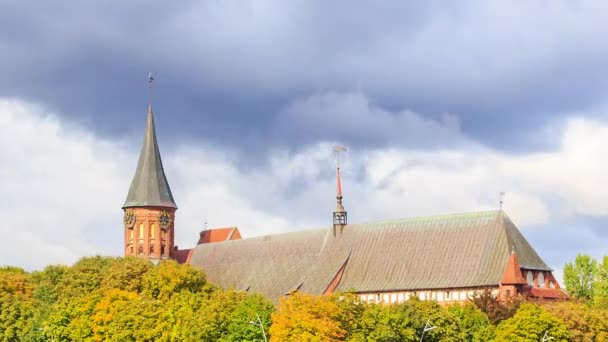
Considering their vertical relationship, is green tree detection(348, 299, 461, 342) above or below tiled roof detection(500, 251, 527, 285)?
below

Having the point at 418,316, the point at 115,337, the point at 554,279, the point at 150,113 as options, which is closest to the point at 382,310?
the point at 418,316

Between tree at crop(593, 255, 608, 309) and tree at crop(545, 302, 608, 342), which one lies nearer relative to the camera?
tree at crop(545, 302, 608, 342)

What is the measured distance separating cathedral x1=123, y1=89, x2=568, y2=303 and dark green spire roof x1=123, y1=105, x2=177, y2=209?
5.7 inches

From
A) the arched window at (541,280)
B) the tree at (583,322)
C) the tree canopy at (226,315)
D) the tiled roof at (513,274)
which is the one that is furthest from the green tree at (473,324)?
the arched window at (541,280)

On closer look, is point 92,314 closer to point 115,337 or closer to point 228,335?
point 115,337

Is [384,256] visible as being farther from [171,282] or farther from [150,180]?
[150,180]

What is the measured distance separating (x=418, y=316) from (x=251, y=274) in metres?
59.3

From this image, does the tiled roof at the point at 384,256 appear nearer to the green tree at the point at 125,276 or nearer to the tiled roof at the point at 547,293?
the tiled roof at the point at 547,293

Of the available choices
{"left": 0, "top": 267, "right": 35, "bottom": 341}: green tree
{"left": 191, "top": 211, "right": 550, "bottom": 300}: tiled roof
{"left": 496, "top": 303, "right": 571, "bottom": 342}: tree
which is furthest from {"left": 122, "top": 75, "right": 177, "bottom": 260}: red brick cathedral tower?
{"left": 496, "top": 303, "right": 571, "bottom": 342}: tree

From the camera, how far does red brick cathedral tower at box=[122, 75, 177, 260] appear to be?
189 meters

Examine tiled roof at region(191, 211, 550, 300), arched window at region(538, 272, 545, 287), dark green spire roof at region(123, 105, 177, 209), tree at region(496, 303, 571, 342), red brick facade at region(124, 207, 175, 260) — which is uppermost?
dark green spire roof at region(123, 105, 177, 209)

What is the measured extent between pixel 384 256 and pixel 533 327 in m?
43.9

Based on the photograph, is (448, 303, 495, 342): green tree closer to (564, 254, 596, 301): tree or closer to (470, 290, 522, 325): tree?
(470, 290, 522, 325): tree

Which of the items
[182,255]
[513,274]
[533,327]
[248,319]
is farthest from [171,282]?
[182,255]
